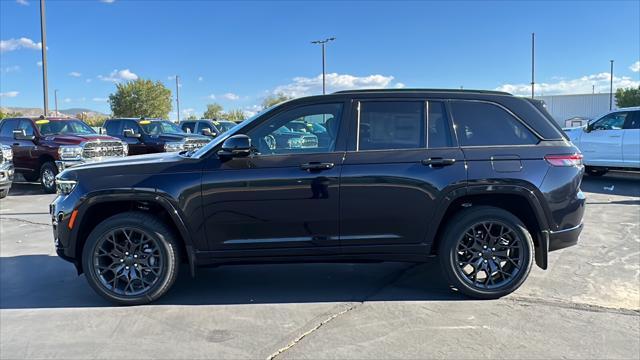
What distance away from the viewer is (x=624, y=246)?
6484 millimetres

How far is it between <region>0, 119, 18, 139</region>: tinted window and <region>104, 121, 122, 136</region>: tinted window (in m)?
3.24

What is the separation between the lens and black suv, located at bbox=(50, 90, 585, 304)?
446cm

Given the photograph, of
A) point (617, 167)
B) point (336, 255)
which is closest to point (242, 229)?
point (336, 255)

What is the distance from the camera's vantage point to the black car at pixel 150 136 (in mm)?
14898

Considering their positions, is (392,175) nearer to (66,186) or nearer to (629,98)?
(66,186)

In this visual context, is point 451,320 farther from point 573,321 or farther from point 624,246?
point 624,246

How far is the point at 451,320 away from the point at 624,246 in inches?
145

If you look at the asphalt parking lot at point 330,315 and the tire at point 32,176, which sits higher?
the tire at point 32,176

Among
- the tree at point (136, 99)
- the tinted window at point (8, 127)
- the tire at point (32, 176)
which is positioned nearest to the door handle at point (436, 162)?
the tire at point (32, 176)

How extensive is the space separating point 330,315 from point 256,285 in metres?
1.14

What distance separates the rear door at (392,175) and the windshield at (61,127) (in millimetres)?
10964

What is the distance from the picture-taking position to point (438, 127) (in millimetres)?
4652

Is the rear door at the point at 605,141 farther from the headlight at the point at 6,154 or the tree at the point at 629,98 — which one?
the tree at the point at 629,98

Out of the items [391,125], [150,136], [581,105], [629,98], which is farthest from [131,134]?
[581,105]
